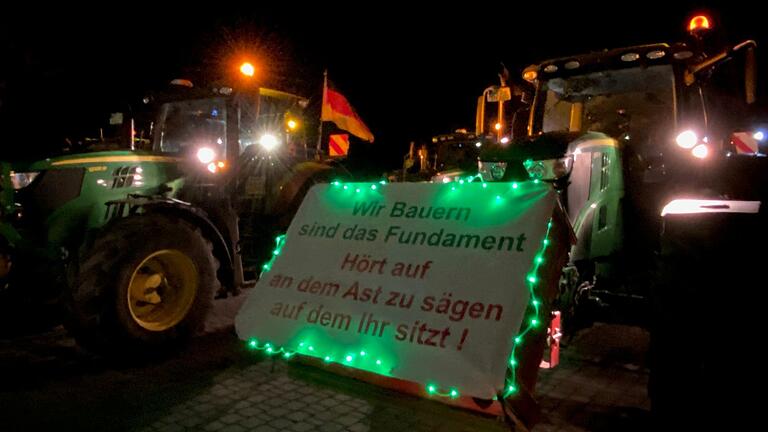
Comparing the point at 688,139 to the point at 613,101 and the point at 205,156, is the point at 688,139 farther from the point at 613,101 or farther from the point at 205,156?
the point at 205,156

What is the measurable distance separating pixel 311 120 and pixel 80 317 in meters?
3.92

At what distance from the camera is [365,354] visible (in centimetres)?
312

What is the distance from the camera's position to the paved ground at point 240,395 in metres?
4.04

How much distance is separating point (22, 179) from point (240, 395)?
3.76 meters

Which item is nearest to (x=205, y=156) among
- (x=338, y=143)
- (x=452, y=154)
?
(x=338, y=143)

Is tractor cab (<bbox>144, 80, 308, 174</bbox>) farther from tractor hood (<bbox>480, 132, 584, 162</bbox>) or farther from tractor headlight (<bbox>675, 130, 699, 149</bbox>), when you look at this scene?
tractor headlight (<bbox>675, 130, 699, 149</bbox>)

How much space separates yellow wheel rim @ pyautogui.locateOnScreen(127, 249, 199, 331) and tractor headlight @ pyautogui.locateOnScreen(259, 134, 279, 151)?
6.63ft

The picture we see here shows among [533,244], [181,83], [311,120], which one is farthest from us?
[311,120]

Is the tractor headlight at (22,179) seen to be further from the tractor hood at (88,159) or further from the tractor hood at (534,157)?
the tractor hood at (534,157)

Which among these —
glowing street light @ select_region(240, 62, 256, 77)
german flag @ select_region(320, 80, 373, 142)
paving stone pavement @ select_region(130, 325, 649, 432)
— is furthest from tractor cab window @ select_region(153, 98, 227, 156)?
paving stone pavement @ select_region(130, 325, 649, 432)

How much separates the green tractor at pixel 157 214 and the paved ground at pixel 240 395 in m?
0.46

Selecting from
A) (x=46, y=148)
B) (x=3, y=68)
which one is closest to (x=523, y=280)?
(x=3, y=68)

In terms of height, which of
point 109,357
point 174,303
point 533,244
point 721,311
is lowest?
point 109,357

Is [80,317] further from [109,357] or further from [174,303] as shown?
[174,303]
